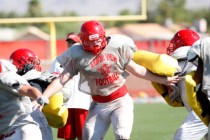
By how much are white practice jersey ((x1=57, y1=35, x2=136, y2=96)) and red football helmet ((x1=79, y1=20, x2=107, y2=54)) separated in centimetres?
8

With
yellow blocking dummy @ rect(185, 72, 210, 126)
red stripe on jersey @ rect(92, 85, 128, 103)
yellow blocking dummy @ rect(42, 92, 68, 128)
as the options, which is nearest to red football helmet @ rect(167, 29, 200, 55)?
red stripe on jersey @ rect(92, 85, 128, 103)

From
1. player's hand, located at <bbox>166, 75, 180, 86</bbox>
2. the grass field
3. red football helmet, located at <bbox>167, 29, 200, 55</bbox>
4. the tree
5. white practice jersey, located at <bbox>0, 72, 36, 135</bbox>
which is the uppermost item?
red football helmet, located at <bbox>167, 29, 200, 55</bbox>

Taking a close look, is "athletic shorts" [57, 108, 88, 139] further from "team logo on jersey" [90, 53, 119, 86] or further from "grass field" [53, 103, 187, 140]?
"team logo on jersey" [90, 53, 119, 86]

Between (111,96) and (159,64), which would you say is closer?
(159,64)

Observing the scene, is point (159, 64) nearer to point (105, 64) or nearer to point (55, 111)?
point (105, 64)

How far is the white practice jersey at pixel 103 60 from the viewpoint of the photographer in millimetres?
7590

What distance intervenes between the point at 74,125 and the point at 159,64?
7.56 feet

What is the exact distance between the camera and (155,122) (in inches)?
498

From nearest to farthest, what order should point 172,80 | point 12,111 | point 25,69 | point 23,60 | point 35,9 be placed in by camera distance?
point 12,111 < point 172,80 < point 25,69 < point 23,60 < point 35,9

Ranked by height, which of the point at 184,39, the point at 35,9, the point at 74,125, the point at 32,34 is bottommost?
the point at 32,34

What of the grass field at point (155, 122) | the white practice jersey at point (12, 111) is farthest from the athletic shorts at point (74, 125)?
the white practice jersey at point (12, 111)

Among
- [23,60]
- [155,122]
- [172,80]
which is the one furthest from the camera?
[155,122]

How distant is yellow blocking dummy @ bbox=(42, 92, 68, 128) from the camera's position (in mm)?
7641

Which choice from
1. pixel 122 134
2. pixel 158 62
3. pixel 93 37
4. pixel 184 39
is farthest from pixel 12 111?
pixel 184 39
